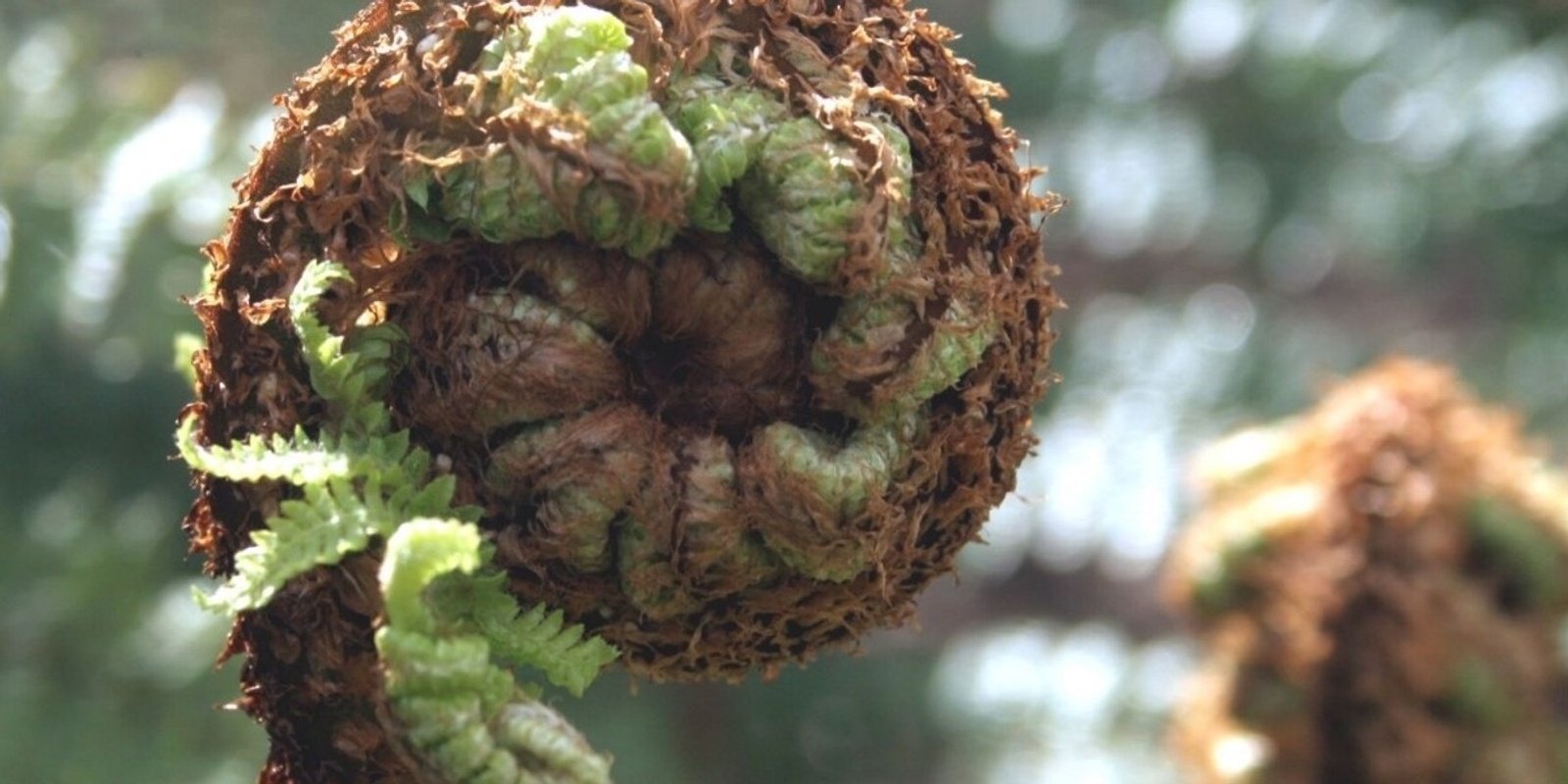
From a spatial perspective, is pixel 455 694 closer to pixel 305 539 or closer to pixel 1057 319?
pixel 305 539

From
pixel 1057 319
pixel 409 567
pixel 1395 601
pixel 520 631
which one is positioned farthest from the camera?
pixel 1057 319

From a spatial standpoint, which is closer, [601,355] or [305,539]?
[305,539]

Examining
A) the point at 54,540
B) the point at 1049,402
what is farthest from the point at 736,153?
the point at 1049,402

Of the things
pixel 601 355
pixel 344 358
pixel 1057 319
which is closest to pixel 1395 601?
pixel 601 355

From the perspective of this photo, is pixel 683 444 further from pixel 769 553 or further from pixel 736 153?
pixel 736 153

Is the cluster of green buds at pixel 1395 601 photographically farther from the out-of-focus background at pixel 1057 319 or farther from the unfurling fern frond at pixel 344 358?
the unfurling fern frond at pixel 344 358

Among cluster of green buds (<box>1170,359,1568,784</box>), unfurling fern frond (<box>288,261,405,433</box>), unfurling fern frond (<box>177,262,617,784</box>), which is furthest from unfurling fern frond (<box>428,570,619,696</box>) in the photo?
cluster of green buds (<box>1170,359,1568,784</box>)

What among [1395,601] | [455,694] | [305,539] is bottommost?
[455,694]
